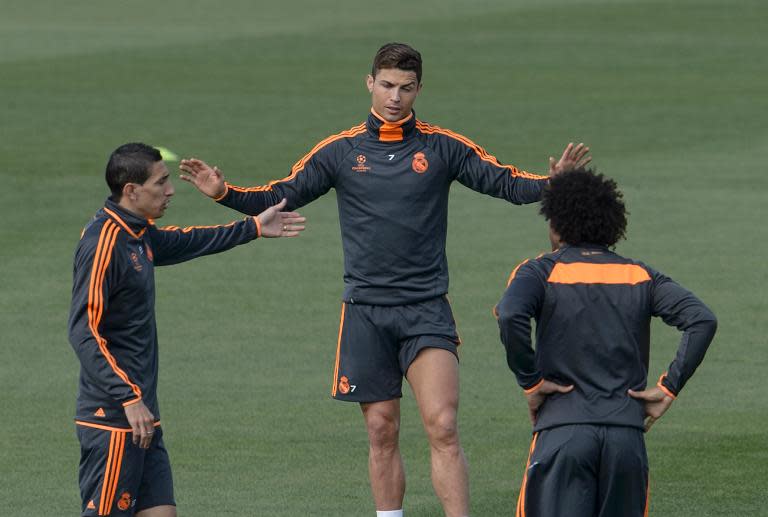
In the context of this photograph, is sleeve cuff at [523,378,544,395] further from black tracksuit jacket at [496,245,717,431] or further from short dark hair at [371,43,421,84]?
short dark hair at [371,43,421,84]

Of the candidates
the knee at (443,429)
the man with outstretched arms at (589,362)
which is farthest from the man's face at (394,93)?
the man with outstretched arms at (589,362)

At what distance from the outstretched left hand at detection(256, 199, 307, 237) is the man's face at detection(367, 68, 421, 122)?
2.65 ft

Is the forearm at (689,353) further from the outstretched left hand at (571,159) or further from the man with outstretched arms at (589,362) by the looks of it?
the outstretched left hand at (571,159)

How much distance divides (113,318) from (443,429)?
6.38 ft

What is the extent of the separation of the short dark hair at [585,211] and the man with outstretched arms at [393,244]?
5.47ft

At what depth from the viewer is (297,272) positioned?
1672cm

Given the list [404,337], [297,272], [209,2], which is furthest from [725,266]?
[209,2]

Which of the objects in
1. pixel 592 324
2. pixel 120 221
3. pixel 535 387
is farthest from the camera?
pixel 120 221

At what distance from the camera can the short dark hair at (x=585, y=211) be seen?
23.0ft

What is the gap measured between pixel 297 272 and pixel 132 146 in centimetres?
889

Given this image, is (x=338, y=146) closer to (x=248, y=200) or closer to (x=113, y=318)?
(x=248, y=200)

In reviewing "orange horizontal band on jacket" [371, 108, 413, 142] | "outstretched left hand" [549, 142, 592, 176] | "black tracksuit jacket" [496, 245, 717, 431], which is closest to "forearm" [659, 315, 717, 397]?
"black tracksuit jacket" [496, 245, 717, 431]

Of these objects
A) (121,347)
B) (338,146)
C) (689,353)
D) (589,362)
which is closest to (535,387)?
(589,362)

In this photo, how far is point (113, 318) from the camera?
7.58 metres
